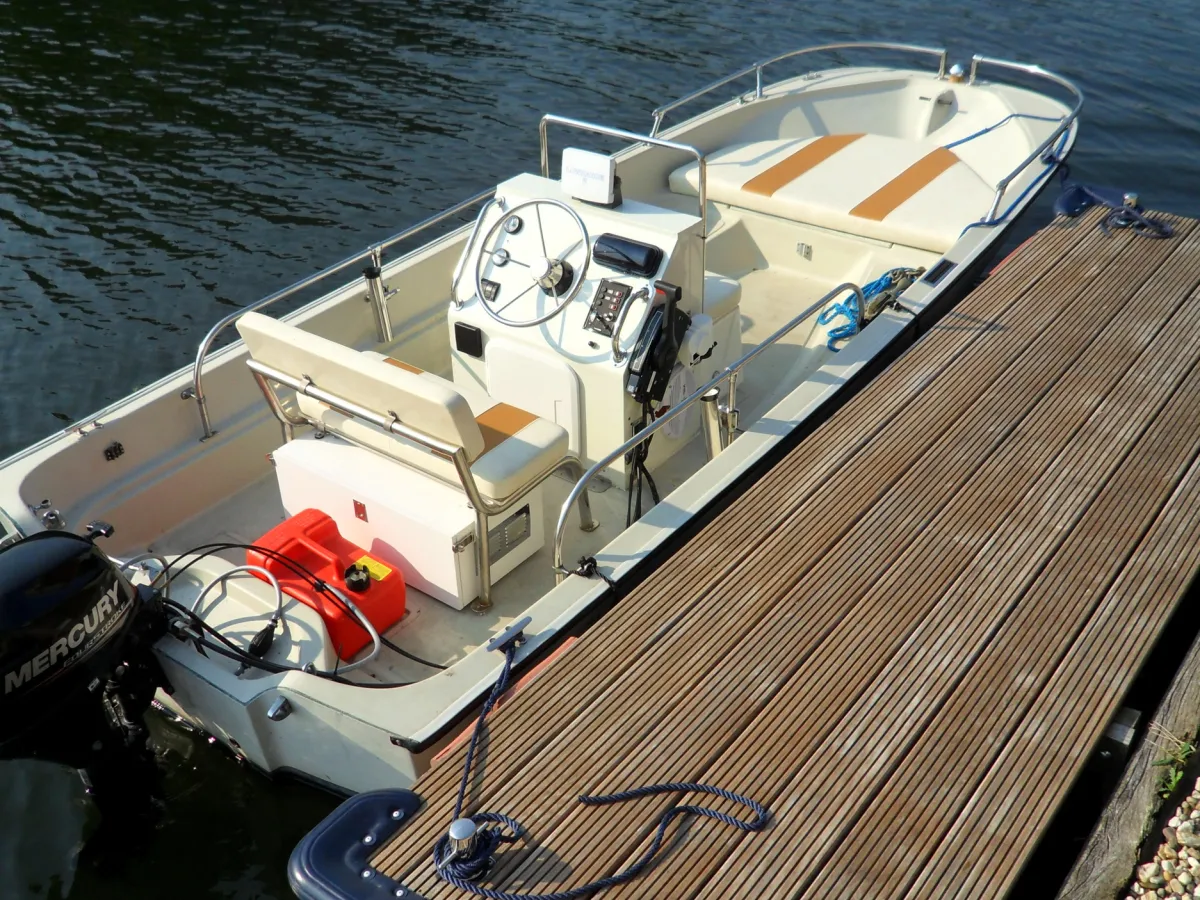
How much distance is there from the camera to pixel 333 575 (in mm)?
3684

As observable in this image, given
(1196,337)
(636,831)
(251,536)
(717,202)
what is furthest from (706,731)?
(717,202)

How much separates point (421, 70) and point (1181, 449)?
28.7 ft

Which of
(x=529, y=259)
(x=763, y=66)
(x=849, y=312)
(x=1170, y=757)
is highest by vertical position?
(x=763, y=66)

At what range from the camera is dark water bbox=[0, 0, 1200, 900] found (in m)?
7.08

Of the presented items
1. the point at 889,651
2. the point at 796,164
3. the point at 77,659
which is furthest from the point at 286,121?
the point at 889,651

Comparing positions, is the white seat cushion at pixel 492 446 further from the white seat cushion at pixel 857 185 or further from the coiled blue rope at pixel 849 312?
the white seat cushion at pixel 857 185

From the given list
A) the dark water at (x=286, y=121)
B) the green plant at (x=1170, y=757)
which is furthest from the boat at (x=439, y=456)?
A: the green plant at (x=1170, y=757)

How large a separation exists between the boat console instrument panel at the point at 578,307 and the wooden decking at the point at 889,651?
0.76 meters

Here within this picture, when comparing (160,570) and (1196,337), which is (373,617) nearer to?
(160,570)

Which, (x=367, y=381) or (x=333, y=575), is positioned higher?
(x=367, y=381)

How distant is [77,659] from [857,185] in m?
4.94

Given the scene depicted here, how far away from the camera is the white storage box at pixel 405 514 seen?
12.3 feet

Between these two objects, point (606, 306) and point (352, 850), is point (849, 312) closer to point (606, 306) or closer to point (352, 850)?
point (606, 306)

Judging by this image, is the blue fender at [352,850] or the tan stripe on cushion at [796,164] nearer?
the blue fender at [352,850]
